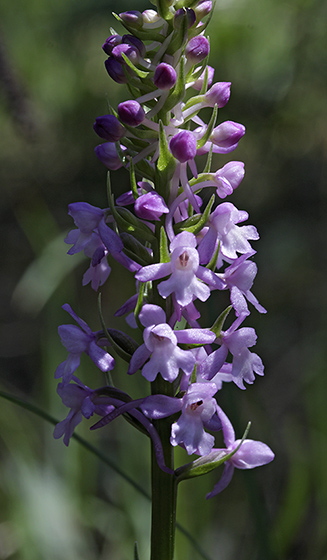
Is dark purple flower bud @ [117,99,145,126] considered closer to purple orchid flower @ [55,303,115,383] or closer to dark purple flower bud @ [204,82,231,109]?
dark purple flower bud @ [204,82,231,109]

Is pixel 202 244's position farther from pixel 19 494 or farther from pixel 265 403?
pixel 265 403

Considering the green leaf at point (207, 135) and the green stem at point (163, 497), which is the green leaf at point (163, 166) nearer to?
the green leaf at point (207, 135)

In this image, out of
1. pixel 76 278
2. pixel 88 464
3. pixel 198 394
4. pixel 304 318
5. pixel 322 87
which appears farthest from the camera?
pixel 76 278

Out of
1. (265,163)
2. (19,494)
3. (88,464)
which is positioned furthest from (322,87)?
(19,494)

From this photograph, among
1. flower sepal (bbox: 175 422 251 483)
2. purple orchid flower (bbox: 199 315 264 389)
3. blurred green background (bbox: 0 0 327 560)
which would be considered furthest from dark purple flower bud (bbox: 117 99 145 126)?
blurred green background (bbox: 0 0 327 560)

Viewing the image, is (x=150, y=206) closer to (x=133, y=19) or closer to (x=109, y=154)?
(x=109, y=154)

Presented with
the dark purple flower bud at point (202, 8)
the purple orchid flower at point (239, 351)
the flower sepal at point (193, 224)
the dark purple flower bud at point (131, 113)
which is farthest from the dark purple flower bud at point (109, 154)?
the purple orchid flower at point (239, 351)

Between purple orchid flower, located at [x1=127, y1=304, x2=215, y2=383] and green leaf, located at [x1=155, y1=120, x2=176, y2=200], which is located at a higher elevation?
green leaf, located at [x1=155, y1=120, x2=176, y2=200]
